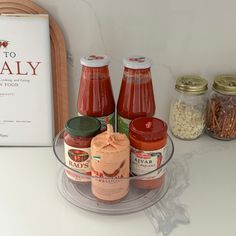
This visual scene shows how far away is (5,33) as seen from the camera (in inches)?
35.5

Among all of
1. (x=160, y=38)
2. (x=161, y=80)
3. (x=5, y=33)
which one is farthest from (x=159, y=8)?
(x=5, y=33)

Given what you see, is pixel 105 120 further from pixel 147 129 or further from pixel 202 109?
pixel 202 109

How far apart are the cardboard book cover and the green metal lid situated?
0.58 feet

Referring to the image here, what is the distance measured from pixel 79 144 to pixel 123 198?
0.49 ft

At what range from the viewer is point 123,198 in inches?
32.2

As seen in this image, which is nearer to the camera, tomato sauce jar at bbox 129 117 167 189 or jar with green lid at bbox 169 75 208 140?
tomato sauce jar at bbox 129 117 167 189

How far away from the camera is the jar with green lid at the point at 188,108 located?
0.97m

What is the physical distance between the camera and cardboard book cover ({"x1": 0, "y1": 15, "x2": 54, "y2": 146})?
90cm

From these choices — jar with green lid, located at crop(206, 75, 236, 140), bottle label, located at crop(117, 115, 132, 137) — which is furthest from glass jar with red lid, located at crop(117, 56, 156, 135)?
jar with green lid, located at crop(206, 75, 236, 140)

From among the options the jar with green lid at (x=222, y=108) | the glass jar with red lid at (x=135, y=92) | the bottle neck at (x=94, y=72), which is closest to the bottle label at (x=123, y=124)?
the glass jar with red lid at (x=135, y=92)

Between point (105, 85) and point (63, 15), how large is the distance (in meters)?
0.21

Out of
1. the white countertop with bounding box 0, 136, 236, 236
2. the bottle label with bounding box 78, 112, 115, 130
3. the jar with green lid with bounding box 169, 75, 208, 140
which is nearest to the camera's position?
the white countertop with bounding box 0, 136, 236, 236

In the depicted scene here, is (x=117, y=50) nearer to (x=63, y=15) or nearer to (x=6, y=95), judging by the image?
(x=63, y=15)

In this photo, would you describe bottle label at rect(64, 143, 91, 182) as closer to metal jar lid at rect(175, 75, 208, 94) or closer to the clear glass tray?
the clear glass tray
